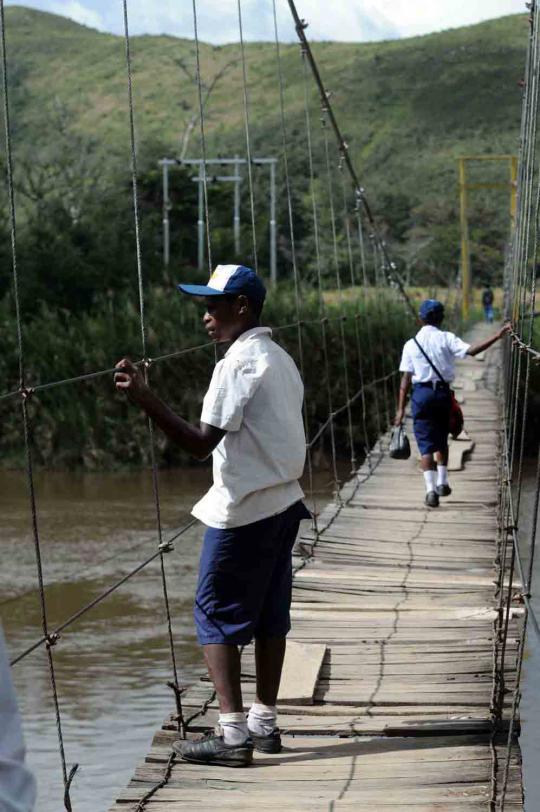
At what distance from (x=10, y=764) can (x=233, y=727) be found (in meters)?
1.88

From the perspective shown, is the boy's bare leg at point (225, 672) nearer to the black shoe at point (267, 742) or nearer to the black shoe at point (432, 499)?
the black shoe at point (267, 742)

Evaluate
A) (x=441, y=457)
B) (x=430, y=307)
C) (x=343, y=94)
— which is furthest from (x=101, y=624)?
(x=343, y=94)

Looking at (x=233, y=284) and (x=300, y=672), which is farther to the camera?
(x=300, y=672)

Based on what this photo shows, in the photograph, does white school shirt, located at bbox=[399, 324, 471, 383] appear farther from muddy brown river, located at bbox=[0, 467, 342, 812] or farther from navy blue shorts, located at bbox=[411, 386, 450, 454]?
muddy brown river, located at bbox=[0, 467, 342, 812]

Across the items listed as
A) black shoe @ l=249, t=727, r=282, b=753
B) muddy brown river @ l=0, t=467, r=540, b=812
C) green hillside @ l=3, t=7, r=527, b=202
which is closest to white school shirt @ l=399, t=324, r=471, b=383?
muddy brown river @ l=0, t=467, r=540, b=812

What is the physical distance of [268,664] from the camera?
2900 millimetres

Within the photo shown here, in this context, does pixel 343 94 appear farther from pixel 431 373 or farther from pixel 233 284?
pixel 233 284

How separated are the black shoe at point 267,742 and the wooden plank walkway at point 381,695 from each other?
21 mm

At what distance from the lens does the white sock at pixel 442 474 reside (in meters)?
7.13

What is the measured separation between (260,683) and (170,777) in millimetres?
230

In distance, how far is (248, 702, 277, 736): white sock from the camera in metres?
2.95

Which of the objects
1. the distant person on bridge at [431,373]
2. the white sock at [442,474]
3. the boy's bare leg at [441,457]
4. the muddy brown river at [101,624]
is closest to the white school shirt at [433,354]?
the distant person on bridge at [431,373]

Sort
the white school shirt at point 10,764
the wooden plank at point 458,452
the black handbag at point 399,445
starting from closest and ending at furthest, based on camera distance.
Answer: the white school shirt at point 10,764 < the black handbag at point 399,445 < the wooden plank at point 458,452

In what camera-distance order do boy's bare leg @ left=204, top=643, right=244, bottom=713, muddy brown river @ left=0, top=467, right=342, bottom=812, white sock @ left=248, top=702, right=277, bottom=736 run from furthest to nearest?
1. muddy brown river @ left=0, top=467, right=342, bottom=812
2. white sock @ left=248, top=702, right=277, bottom=736
3. boy's bare leg @ left=204, top=643, right=244, bottom=713
